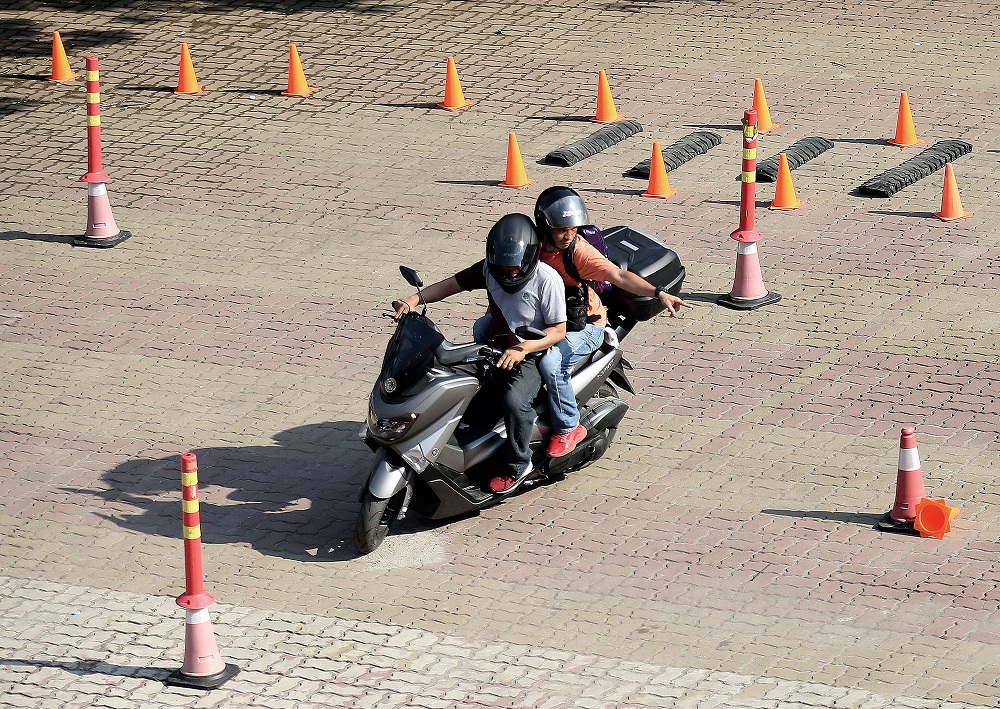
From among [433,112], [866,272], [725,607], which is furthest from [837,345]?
[433,112]

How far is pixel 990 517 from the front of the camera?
959cm

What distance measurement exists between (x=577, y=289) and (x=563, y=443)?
914mm

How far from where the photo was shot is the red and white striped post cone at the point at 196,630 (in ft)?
26.8

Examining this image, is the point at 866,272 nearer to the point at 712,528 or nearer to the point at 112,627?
the point at 712,528

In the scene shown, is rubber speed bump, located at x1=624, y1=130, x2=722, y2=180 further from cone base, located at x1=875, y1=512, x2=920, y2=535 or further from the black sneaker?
cone base, located at x1=875, y1=512, x2=920, y2=535

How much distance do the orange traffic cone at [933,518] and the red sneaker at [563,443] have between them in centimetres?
196

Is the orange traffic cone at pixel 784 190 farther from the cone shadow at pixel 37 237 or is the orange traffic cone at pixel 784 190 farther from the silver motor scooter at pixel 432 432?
the cone shadow at pixel 37 237

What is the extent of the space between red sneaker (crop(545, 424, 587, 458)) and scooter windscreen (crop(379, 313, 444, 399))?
95cm

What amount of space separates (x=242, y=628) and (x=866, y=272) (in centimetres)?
628

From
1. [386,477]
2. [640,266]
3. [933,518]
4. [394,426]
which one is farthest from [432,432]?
[933,518]

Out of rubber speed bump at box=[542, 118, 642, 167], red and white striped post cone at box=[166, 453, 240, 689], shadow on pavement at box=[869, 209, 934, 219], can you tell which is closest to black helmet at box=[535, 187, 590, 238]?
red and white striped post cone at box=[166, 453, 240, 689]

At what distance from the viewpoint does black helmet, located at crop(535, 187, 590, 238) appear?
9.85 meters

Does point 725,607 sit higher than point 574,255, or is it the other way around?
point 574,255

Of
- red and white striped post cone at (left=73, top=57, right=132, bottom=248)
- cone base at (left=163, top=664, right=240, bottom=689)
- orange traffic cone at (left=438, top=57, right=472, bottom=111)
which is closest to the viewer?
cone base at (left=163, top=664, right=240, bottom=689)
